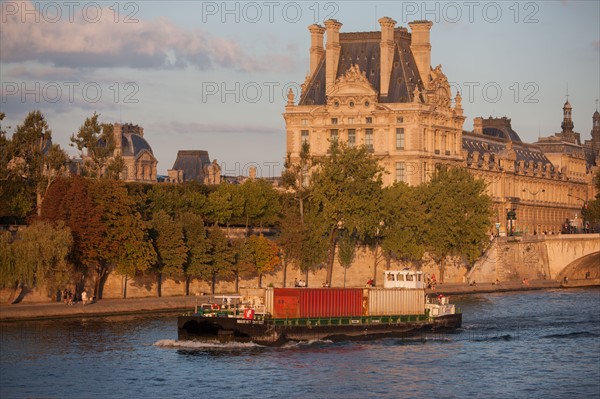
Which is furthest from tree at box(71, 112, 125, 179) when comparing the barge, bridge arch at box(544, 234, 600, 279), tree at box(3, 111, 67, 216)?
bridge arch at box(544, 234, 600, 279)

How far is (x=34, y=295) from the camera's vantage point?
3991 inches

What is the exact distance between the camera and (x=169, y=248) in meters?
111

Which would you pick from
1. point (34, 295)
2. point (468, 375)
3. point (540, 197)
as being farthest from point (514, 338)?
point (540, 197)

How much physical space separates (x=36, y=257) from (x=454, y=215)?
51.8m

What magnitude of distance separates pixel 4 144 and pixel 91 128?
9.37m

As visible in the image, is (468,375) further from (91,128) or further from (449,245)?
(449,245)

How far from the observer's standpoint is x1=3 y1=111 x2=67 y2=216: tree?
111m

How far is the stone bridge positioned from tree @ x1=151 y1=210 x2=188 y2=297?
145 feet

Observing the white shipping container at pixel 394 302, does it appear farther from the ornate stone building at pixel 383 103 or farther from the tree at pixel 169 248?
the ornate stone building at pixel 383 103

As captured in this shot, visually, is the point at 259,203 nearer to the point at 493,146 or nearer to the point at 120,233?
the point at 120,233

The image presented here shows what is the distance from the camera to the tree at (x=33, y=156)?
11088cm

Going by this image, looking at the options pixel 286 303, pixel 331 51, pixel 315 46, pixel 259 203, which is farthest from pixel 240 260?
pixel 315 46

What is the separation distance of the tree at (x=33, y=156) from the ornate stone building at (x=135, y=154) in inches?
2467

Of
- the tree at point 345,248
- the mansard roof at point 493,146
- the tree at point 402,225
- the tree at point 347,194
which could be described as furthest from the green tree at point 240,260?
the mansard roof at point 493,146
